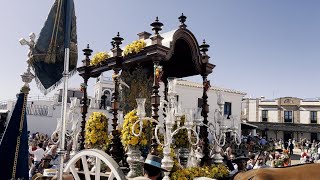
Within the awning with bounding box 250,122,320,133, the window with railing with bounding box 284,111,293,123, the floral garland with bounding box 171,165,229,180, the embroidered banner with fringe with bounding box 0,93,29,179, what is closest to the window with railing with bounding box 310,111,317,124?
the awning with bounding box 250,122,320,133

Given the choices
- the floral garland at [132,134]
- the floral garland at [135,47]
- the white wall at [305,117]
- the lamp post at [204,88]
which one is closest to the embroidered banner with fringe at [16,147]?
the floral garland at [132,134]

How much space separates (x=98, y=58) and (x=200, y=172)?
4468mm

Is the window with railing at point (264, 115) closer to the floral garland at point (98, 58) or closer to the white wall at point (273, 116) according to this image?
the white wall at point (273, 116)

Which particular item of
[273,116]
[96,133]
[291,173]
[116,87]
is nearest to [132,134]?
[116,87]

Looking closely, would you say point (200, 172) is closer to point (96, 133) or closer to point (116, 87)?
point (116, 87)

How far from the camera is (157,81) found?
22.5 feet

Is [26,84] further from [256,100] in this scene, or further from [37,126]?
[256,100]

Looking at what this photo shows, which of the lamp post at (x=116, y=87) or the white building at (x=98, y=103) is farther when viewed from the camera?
the white building at (x=98, y=103)

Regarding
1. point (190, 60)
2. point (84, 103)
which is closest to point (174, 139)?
point (190, 60)

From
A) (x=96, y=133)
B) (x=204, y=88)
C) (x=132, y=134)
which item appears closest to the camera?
(x=132, y=134)

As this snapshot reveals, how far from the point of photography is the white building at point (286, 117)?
2019 inches

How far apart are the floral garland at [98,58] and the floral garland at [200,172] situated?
4121 millimetres

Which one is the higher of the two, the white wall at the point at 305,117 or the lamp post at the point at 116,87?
the lamp post at the point at 116,87

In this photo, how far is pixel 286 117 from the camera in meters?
54.1
